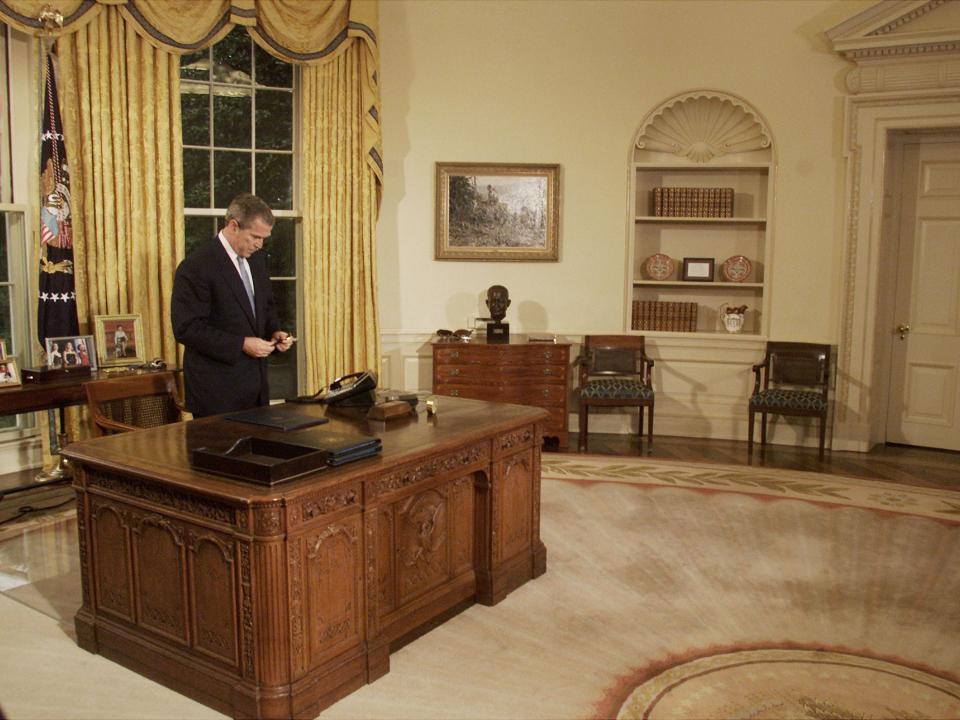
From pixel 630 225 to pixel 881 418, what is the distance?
254cm

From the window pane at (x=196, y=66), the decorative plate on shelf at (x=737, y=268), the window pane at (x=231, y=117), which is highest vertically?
the window pane at (x=196, y=66)

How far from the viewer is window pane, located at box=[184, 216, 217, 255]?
6398 millimetres

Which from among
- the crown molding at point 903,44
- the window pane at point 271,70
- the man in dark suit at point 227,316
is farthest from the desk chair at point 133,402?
the crown molding at point 903,44

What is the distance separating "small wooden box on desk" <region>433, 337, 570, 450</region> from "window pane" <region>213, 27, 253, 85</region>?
2445mm

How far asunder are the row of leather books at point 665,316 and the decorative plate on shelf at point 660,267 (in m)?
0.22

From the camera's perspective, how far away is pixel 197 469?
2.88m

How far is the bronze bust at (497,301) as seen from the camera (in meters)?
6.77

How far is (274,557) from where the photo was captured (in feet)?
8.81

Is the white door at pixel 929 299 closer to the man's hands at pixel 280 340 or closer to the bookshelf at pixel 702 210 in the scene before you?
the bookshelf at pixel 702 210

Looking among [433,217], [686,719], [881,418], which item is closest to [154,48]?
[433,217]

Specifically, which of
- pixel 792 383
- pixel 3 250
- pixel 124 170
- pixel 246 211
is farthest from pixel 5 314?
pixel 792 383

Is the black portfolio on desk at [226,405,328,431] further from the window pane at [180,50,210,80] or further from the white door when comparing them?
the white door

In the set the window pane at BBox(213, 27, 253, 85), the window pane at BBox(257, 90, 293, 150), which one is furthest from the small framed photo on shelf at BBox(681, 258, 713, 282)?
the window pane at BBox(213, 27, 253, 85)

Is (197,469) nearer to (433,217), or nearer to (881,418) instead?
(433,217)
